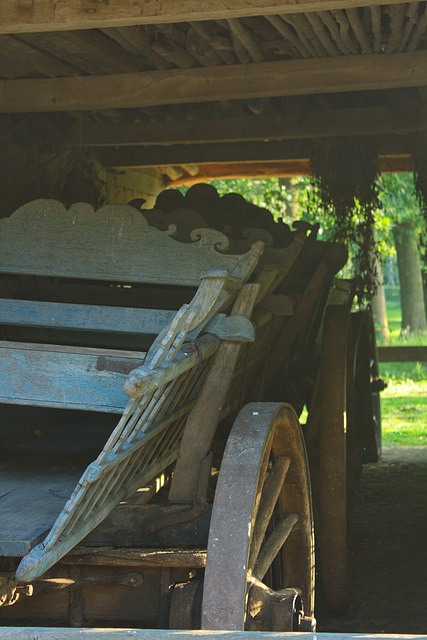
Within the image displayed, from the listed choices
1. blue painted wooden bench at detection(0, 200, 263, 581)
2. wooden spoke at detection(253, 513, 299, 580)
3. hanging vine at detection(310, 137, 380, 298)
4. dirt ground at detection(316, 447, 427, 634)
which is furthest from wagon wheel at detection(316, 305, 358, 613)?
hanging vine at detection(310, 137, 380, 298)

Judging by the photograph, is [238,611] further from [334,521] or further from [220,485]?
[334,521]

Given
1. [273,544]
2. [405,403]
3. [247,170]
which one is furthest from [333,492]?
[405,403]

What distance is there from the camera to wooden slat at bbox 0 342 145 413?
217 cm

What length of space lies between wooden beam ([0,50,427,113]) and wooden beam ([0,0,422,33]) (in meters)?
1.05

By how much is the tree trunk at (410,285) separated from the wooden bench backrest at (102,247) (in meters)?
13.5

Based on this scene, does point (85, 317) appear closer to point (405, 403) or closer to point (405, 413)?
point (405, 413)

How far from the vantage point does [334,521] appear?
10.8ft

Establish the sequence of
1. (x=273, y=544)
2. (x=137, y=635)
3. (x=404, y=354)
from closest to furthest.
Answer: (x=137, y=635)
(x=273, y=544)
(x=404, y=354)

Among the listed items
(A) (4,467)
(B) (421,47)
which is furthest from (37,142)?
(A) (4,467)

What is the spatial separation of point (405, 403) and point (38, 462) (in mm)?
8139

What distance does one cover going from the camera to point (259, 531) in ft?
7.59

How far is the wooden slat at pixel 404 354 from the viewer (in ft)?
27.3

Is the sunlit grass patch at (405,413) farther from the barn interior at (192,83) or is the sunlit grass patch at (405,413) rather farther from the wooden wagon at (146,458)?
the wooden wagon at (146,458)

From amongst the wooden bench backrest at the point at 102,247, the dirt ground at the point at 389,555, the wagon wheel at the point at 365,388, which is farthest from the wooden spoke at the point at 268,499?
the wagon wheel at the point at 365,388
